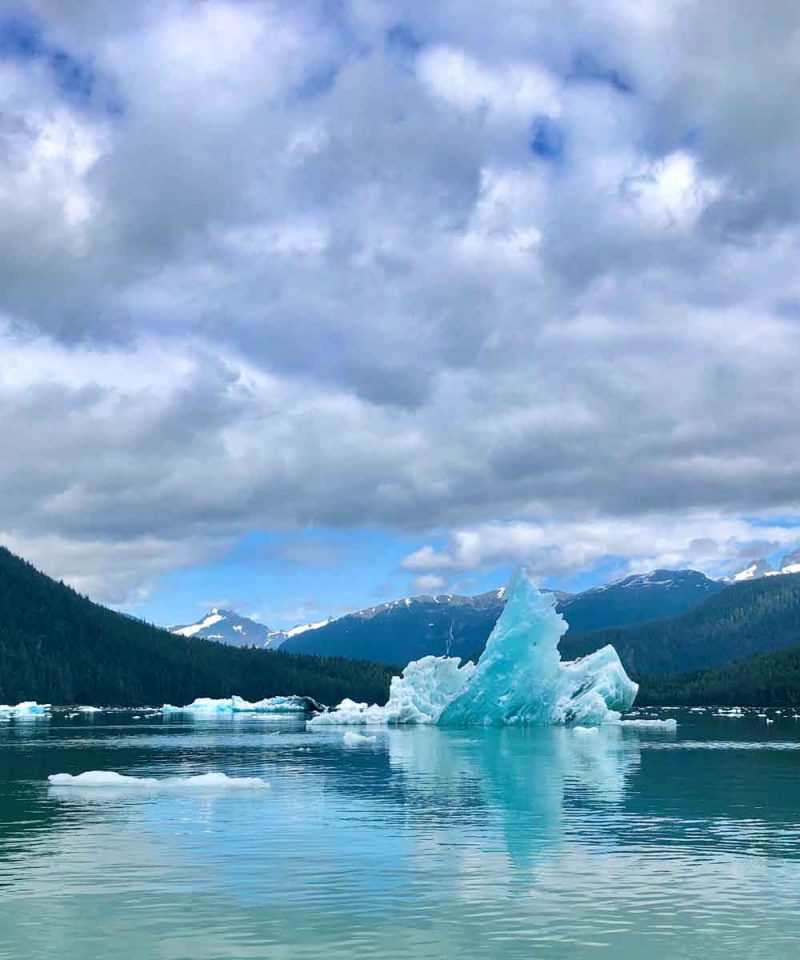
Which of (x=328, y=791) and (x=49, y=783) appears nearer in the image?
(x=328, y=791)

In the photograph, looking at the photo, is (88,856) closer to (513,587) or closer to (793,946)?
(793,946)

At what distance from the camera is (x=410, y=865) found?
122 ft

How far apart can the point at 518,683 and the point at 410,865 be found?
94432 millimetres

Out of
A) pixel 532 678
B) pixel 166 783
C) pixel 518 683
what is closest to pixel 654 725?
pixel 532 678

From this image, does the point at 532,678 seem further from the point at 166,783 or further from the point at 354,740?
the point at 166,783

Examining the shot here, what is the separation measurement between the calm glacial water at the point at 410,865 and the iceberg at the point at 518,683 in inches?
1817

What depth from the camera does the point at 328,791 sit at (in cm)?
6150

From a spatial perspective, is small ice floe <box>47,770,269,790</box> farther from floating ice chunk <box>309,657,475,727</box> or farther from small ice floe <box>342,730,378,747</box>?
floating ice chunk <box>309,657,475,727</box>

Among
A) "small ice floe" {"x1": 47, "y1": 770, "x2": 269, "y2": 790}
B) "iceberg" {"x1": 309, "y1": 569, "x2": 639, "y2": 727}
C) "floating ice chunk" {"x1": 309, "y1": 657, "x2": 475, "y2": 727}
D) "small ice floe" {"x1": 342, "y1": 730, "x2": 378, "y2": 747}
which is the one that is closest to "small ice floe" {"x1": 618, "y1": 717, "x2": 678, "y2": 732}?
"iceberg" {"x1": 309, "y1": 569, "x2": 639, "y2": 727}

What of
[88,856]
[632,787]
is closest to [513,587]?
[632,787]

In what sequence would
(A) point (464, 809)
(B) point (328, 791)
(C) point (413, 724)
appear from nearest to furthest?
(A) point (464, 809) → (B) point (328, 791) → (C) point (413, 724)

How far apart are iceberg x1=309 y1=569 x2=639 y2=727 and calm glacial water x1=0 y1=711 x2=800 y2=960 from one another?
46.1 meters

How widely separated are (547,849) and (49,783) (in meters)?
37.0

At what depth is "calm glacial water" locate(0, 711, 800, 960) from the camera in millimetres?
27141
